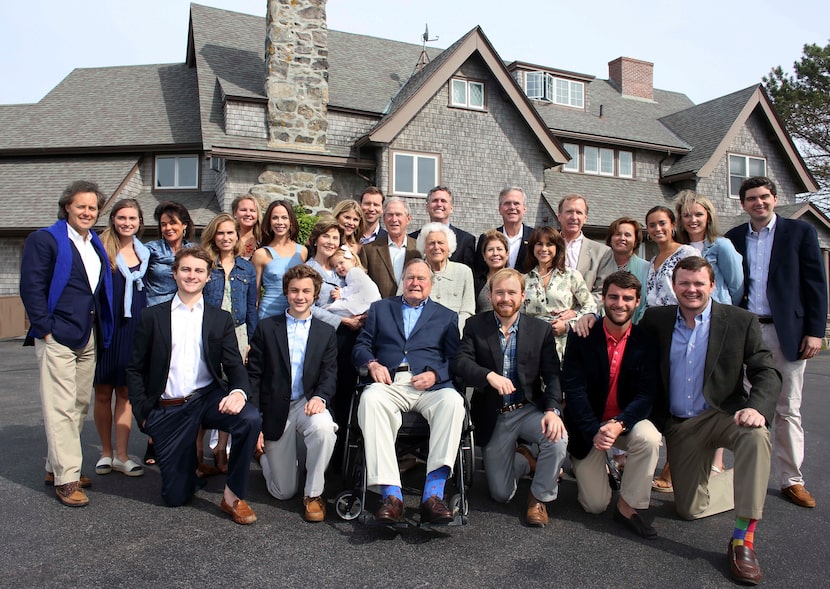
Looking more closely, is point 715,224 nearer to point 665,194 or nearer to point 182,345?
point 182,345

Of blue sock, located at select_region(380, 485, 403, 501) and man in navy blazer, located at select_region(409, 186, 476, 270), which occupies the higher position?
man in navy blazer, located at select_region(409, 186, 476, 270)

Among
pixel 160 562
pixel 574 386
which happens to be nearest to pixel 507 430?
pixel 574 386

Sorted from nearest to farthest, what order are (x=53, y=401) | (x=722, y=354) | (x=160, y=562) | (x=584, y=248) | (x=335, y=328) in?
(x=160, y=562)
(x=722, y=354)
(x=53, y=401)
(x=335, y=328)
(x=584, y=248)

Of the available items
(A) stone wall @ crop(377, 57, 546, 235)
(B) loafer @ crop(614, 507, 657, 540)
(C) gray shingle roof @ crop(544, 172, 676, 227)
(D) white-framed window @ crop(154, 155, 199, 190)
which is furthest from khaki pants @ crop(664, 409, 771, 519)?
(D) white-framed window @ crop(154, 155, 199, 190)

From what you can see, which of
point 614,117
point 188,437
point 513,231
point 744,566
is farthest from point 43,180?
point 744,566

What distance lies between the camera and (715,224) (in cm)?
476

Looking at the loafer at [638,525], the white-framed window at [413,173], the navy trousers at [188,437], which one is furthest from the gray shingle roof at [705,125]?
the navy trousers at [188,437]

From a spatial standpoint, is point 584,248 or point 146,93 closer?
point 584,248

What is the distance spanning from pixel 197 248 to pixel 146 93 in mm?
17418

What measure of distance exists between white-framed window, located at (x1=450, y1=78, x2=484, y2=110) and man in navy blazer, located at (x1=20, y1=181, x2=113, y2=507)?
12903 millimetres

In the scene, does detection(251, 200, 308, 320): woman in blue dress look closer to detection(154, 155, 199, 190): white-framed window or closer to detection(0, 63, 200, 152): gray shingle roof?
detection(0, 63, 200, 152): gray shingle roof

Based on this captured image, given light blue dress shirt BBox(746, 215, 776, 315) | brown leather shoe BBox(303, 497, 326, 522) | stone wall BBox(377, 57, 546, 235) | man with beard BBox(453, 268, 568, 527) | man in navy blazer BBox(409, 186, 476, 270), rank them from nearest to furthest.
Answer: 1. brown leather shoe BBox(303, 497, 326, 522)
2. man with beard BBox(453, 268, 568, 527)
3. light blue dress shirt BBox(746, 215, 776, 315)
4. man in navy blazer BBox(409, 186, 476, 270)
5. stone wall BBox(377, 57, 546, 235)

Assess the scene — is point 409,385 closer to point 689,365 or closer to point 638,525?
point 638,525

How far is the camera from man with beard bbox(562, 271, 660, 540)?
387 centimetres
